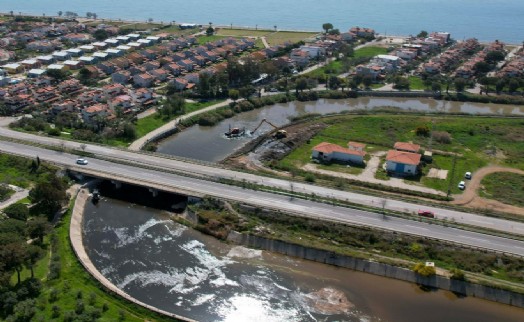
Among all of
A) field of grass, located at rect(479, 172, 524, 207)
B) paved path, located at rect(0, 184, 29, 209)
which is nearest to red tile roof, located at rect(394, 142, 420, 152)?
field of grass, located at rect(479, 172, 524, 207)

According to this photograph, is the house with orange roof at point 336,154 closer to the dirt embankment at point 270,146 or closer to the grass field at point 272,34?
the dirt embankment at point 270,146

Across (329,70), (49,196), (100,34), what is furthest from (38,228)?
(100,34)

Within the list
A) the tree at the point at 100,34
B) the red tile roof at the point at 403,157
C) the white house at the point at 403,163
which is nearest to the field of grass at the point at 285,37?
the tree at the point at 100,34

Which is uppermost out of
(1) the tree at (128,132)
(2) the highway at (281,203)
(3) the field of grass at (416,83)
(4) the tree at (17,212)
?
(3) the field of grass at (416,83)

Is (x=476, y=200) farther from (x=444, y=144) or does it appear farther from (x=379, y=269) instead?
(x=379, y=269)

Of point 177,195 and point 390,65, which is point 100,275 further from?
point 390,65

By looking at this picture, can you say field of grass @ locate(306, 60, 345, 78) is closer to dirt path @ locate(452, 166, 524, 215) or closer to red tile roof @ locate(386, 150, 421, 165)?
red tile roof @ locate(386, 150, 421, 165)

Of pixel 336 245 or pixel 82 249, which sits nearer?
pixel 82 249
